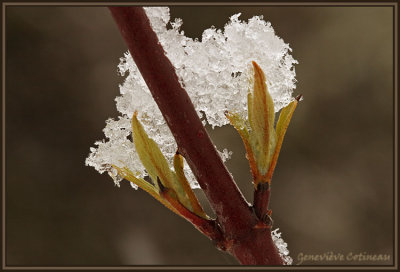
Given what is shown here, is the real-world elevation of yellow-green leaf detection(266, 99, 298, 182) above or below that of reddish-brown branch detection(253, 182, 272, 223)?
above

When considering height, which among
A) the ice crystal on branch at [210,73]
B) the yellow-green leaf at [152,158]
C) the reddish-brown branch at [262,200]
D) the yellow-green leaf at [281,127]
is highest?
the ice crystal on branch at [210,73]

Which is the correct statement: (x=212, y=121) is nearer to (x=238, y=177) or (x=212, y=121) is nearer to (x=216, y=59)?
(x=216, y=59)

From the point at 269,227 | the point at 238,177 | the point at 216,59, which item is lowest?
the point at 238,177

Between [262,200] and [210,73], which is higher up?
[210,73]

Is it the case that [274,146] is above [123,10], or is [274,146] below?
below

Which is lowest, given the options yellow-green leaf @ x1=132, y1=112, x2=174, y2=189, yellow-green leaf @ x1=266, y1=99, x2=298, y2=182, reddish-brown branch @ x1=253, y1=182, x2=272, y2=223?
reddish-brown branch @ x1=253, y1=182, x2=272, y2=223

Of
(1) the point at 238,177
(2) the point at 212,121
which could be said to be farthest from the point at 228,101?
(1) the point at 238,177
